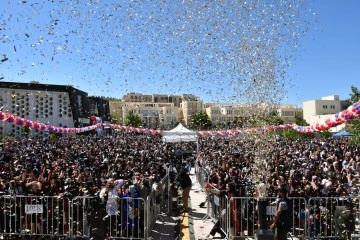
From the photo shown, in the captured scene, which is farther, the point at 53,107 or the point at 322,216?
the point at 53,107

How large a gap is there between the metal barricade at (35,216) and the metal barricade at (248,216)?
12.0 feet

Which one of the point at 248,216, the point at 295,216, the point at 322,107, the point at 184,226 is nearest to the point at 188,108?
the point at 322,107

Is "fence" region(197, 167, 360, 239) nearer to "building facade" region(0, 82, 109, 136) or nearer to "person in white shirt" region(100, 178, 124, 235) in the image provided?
"person in white shirt" region(100, 178, 124, 235)

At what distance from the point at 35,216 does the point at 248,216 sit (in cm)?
488

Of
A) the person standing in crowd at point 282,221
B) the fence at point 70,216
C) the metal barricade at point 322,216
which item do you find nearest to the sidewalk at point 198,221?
the fence at point 70,216

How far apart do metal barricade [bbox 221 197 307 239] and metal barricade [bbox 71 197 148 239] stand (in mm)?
1963

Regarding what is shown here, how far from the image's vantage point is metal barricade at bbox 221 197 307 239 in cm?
936

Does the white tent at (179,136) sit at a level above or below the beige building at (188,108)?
below

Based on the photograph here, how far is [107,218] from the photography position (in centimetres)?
938

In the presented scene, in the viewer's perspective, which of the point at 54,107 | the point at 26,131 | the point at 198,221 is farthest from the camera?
the point at 54,107

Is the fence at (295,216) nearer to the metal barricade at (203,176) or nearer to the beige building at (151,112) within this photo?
the metal barricade at (203,176)

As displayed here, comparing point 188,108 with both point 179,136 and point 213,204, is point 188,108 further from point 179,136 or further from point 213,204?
point 213,204

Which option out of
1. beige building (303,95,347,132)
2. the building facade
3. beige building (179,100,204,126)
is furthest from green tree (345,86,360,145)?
beige building (179,100,204,126)

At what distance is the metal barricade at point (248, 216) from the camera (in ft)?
30.7
